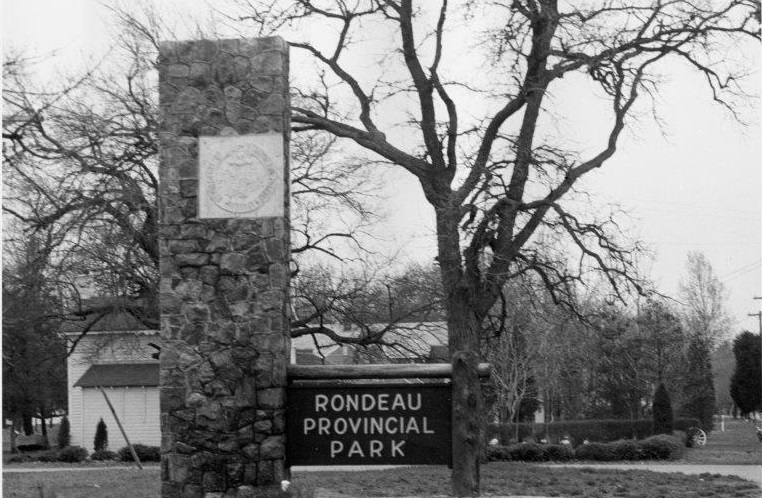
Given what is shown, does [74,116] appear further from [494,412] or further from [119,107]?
[494,412]

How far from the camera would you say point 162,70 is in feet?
41.1

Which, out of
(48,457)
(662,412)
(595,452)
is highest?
(662,412)

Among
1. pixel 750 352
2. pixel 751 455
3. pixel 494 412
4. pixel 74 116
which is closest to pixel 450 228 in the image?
pixel 74 116

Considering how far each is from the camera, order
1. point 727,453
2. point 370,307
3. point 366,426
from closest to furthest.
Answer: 1. point 366,426
2. point 370,307
3. point 727,453

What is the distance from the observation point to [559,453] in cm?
2770

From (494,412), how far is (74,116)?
21.6 metres

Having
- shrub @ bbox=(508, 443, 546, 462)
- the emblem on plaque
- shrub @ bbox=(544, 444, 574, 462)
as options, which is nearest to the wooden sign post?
the emblem on plaque

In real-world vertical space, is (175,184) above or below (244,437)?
above

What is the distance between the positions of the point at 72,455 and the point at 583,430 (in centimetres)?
1605

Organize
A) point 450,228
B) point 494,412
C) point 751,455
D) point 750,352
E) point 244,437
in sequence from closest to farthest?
point 244,437, point 450,228, point 751,455, point 494,412, point 750,352

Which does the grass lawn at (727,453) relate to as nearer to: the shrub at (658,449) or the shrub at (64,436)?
the shrub at (658,449)

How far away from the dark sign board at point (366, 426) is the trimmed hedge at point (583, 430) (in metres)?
23.1

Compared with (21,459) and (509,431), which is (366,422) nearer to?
(509,431)

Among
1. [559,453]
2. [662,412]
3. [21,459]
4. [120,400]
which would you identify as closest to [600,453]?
[559,453]
